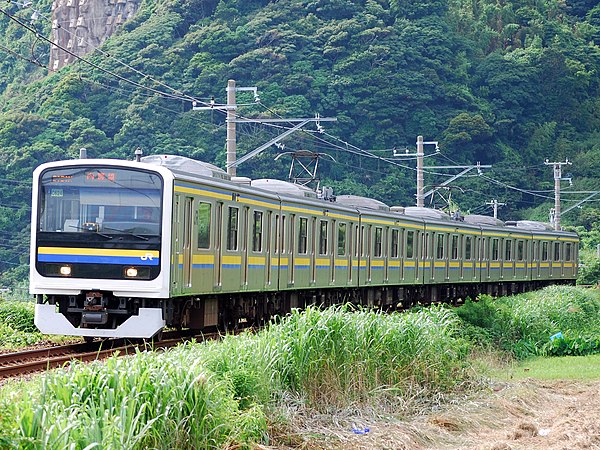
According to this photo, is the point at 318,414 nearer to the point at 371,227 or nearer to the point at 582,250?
the point at 371,227

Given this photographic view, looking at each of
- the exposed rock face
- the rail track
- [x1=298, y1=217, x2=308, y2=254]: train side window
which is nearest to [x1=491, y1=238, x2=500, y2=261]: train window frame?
[x1=298, y1=217, x2=308, y2=254]: train side window

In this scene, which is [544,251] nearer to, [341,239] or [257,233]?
[341,239]

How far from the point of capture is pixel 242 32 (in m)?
66.6

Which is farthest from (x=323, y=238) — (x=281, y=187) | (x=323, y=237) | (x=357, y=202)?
(x=357, y=202)

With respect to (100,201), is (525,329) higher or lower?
lower

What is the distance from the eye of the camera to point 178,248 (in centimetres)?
1473

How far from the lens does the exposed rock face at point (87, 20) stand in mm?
83500

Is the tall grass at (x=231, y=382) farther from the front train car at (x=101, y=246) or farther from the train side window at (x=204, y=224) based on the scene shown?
the train side window at (x=204, y=224)

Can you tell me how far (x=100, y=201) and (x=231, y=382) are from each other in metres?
6.44

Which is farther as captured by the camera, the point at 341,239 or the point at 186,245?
the point at 341,239

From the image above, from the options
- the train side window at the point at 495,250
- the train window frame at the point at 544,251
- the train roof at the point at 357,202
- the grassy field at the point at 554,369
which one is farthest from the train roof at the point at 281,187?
the train window frame at the point at 544,251

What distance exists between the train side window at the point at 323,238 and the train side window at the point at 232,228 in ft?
15.5

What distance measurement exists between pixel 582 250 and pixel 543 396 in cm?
4938

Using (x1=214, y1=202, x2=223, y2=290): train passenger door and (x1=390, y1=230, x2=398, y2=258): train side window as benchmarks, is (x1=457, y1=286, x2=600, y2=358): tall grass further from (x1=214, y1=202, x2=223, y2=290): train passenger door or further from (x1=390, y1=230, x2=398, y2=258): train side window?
(x1=390, y1=230, x2=398, y2=258): train side window
